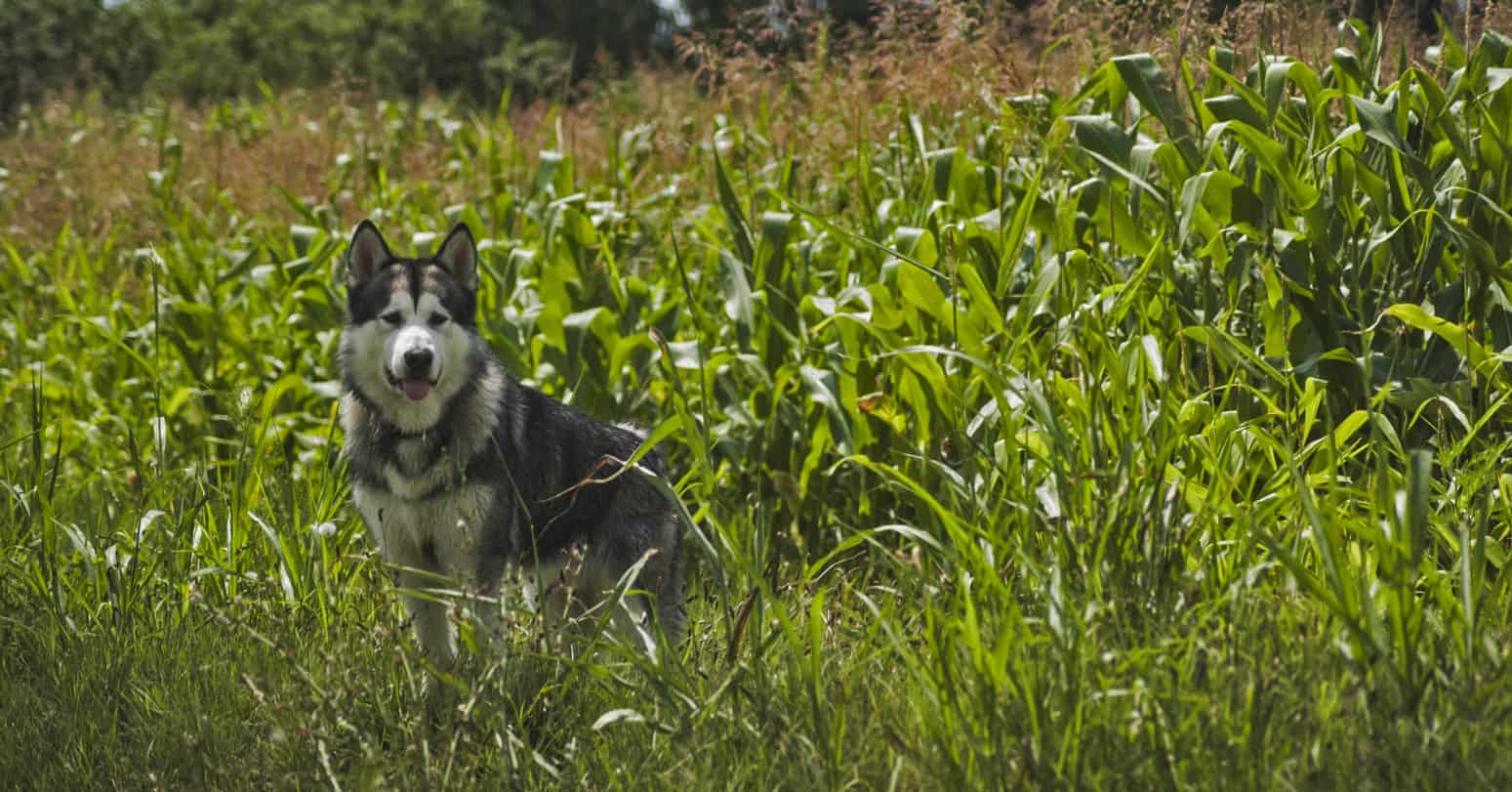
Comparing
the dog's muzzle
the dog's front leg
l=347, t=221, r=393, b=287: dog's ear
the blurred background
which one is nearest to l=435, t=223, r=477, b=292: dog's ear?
l=347, t=221, r=393, b=287: dog's ear

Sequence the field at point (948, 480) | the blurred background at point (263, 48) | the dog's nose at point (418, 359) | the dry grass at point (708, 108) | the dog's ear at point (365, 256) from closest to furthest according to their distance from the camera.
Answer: the field at point (948, 480) → the dog's nose at point (418, 359) → the dog's ear at point (365, 256) → the dry grass at point (708, 108) → the blurred background at point (263, 48)

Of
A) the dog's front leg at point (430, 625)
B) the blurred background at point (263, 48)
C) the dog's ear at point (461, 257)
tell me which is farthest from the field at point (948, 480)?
the blurred background at point (263, 48)

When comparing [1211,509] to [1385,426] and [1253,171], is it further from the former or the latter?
[1253,171]

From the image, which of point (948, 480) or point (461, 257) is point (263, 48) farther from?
point (948, 480)

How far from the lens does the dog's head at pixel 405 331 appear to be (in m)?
3.57

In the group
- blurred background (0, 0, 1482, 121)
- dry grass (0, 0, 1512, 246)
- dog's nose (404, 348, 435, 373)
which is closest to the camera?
dog's nose (404, 348, 435, 373)

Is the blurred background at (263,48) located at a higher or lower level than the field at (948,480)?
higher

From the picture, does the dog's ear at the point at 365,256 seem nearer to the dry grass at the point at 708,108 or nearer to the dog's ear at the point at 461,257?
the dog's ear at the point at 461,257

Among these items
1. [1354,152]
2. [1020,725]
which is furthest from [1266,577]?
[1354,152]

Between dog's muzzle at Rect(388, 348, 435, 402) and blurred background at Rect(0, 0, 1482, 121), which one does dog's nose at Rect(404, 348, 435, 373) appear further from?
blurred background at Rect(0, 0, 1482, 121)

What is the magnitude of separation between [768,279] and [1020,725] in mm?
2502

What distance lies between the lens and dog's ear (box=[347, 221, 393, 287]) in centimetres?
388

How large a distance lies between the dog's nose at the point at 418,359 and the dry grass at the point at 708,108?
1968 millimetres

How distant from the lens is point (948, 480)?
9.82 feet
